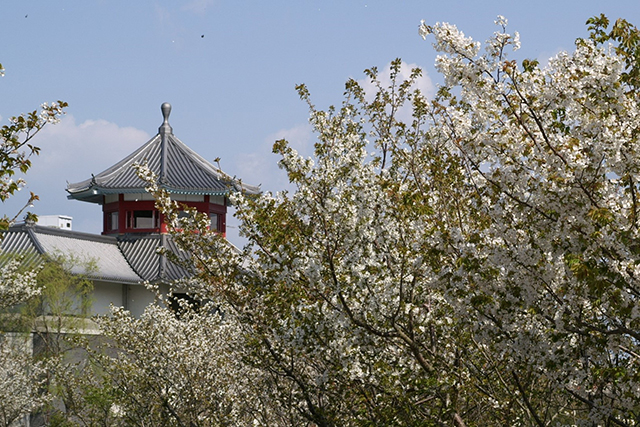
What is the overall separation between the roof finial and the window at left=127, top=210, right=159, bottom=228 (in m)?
4.61

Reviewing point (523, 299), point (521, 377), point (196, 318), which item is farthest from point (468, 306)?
point (196, 318)

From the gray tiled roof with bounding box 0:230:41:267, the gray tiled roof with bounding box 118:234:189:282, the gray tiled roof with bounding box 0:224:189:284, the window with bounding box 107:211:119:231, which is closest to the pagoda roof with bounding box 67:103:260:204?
the window with bounding box 107:211:119:231

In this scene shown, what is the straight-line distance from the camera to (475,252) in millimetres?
5293

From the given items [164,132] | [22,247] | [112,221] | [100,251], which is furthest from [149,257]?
[164,132]

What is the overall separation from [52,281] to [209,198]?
889 cm

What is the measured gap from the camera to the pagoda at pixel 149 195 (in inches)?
1220

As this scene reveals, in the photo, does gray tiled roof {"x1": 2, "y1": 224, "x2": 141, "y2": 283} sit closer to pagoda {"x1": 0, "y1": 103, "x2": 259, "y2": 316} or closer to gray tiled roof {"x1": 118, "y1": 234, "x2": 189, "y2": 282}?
pagoda {"x1": 0, "y1": 103, "x2": 259, "y2": 316}

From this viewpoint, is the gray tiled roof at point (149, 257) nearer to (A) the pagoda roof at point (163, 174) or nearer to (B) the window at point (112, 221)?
(B) the window at point (112, 221)

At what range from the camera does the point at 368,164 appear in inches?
264

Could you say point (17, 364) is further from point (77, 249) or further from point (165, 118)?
point (165, 118)

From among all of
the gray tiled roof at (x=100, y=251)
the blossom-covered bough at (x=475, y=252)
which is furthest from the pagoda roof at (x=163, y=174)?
the blossom-covered bough at (x=475, y=252)

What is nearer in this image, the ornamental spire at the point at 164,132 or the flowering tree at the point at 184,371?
the flowering tree at the point at 184,371

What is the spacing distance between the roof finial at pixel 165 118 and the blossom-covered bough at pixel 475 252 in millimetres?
27502

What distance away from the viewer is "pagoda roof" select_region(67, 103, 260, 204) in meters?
30.9
